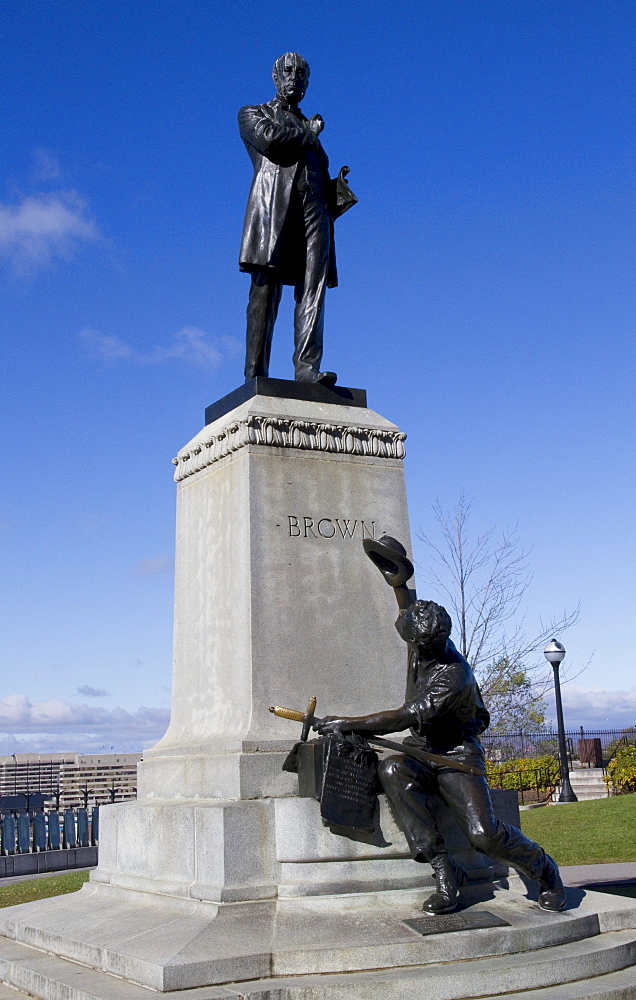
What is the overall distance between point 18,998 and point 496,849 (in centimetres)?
282

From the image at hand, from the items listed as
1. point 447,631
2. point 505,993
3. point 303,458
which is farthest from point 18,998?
point 303,458

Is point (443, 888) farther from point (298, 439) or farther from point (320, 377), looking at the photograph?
point (320, 377)

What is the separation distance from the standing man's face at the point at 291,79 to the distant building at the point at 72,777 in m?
12.5

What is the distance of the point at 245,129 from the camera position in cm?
846

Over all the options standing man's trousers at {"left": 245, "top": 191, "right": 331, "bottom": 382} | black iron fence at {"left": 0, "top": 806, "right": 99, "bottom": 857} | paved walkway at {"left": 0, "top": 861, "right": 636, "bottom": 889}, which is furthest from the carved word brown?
black iron fence at {"left": 0, "top": 806, "right": 99, "bottom": 857}

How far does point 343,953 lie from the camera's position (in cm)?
548

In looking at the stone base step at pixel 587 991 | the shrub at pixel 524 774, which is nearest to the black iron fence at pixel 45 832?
the shrub at pixel 524 774

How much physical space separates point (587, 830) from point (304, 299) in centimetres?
1101

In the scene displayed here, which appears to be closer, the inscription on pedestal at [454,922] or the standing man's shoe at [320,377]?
the inscription on pedestal at [454,922]

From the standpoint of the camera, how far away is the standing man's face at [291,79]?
27.9 feet

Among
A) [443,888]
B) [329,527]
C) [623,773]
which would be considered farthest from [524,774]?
[443,888]

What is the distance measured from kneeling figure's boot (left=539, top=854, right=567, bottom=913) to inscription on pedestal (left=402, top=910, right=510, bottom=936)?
450 mm

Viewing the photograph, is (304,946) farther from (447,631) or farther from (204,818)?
(447,631)

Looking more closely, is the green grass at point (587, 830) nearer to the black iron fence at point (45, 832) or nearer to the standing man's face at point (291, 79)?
the black iron fence at point (45, 832)
